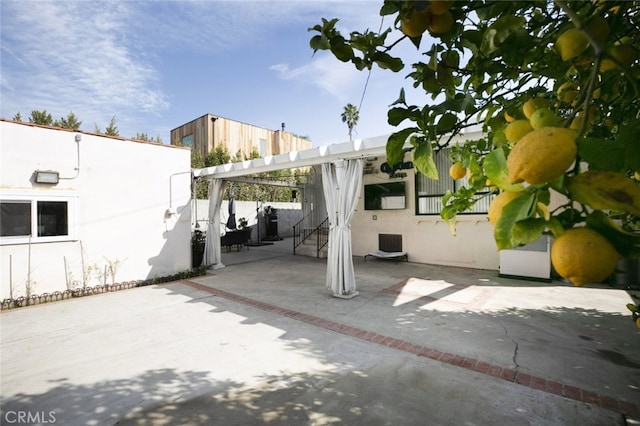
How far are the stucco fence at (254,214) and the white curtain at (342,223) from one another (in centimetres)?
801

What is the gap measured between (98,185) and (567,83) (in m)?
8.43

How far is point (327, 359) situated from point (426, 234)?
719cm

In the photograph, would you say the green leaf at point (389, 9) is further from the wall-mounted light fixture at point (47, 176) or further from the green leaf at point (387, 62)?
the wall-mounted light fixture at point (47, 176)

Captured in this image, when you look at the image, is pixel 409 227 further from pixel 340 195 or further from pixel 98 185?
pixel 98 185

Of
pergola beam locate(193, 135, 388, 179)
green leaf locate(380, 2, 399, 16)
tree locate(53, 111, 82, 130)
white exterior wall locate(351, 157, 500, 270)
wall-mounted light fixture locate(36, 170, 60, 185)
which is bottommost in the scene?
white exterior wall locate(351, 157, 500, 270)

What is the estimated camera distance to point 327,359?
350cm

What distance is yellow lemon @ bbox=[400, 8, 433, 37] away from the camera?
838 mm

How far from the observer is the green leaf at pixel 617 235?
50 centimetres

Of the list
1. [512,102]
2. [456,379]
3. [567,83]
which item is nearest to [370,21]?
[512,102]

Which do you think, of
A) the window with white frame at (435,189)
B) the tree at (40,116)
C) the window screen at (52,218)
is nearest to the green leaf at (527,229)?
the window screen at (52,218)

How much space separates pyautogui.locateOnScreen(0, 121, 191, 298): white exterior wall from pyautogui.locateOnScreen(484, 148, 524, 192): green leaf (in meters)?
Result: 8.15

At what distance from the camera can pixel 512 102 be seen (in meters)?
1.30

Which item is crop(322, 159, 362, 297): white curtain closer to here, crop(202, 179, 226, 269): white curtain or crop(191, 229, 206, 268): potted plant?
crop(202, 179, 226, 269): white curtain

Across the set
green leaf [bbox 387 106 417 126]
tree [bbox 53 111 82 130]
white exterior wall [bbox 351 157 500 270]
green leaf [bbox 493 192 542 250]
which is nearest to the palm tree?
white exterior wall [bbox 351 157 500 270]
